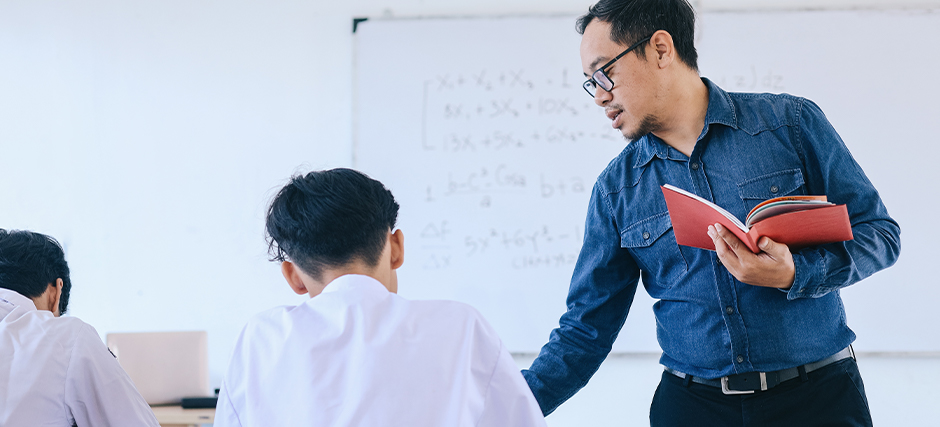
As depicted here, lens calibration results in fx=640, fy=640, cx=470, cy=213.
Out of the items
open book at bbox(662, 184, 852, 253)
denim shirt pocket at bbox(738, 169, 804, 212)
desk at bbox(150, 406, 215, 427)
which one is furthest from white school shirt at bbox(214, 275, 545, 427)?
desk at bbox(150, 406, 215, 427)

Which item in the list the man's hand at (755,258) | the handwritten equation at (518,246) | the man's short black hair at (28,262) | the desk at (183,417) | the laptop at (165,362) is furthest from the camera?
the handwritten equation at (518,246)

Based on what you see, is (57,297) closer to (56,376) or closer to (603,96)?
(56,376)

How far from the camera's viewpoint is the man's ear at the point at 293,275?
3.39ft

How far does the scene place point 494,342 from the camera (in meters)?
0.92

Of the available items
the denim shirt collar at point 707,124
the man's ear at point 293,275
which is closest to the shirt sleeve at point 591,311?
the denim shirt collar at point 707,124

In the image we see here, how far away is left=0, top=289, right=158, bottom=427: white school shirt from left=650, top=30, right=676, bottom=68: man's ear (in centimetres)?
131

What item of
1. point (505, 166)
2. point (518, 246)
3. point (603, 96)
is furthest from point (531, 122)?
point (603, 96)

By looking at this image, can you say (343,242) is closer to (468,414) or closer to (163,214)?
(468,414)

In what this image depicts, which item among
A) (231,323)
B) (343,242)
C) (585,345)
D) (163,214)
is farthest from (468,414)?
(163,214)

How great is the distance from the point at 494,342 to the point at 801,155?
72 cm

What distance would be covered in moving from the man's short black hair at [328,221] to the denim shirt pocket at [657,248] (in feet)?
1.81

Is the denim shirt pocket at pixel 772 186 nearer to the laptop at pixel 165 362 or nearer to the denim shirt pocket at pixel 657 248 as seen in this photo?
the denim shirt pocket at pixel 657 248

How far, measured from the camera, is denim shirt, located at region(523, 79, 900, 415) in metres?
1.13

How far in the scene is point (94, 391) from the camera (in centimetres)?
135
